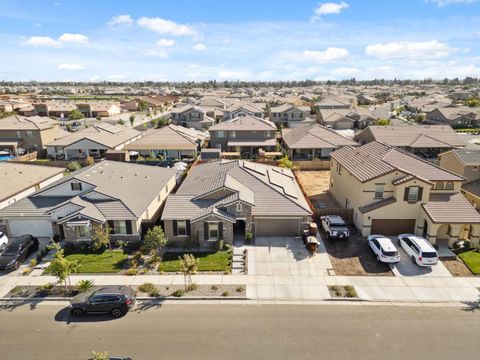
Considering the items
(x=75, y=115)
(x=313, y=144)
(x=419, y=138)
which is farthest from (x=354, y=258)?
(x=75, y=115)

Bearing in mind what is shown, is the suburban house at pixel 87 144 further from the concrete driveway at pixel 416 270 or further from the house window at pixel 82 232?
the concrete driveway at pixel 416 270

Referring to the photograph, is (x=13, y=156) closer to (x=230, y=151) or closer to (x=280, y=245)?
Answer: (x=230, y=151)

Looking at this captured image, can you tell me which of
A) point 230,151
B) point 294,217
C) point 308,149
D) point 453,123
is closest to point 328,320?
point 294,217

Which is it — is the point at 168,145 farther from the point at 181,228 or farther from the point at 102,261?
the point at 102,261

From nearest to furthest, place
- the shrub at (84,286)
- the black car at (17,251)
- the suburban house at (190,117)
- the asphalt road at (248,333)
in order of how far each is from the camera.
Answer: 1. the asphalt road at (248,333)
2. the shrub at (84,286)
3. the black car at (17,251)
4. the suburban house at (190,117)

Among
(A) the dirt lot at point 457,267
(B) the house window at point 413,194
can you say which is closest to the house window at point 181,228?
(B) the house window at point 413,194
